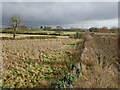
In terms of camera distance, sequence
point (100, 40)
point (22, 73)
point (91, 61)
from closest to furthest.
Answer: point (22, 73) → point (100, 40) → point (91, 61)

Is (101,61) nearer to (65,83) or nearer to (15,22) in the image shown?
(65,83)

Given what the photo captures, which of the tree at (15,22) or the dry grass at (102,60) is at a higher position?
the tree at (15,22)

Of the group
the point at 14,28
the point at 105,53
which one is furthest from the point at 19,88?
the point at 14,28

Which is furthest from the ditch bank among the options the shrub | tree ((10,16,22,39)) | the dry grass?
tree ((10,16,22,39))

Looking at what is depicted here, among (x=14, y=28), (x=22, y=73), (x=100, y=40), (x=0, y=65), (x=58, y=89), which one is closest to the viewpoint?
(x=58, y=89)

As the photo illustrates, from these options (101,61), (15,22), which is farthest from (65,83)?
(15,22)

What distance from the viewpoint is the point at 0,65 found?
471 centimetres

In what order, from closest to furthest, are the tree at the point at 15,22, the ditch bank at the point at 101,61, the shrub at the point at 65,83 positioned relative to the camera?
the shrub at the point at 65,83 < the ditch bank at the point at 101,61 < the tree at the point at 15,22

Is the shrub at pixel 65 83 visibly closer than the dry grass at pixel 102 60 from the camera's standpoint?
Yes

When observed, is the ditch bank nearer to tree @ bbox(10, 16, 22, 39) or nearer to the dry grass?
the dry grass

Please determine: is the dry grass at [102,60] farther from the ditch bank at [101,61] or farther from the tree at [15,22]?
the tree at [15,22]

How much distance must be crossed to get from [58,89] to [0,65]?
3758 millimetres

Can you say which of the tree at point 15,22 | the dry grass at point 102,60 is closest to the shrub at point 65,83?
the dry grass at point 102,60

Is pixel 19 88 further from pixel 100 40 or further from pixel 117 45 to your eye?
pixel 117 45
